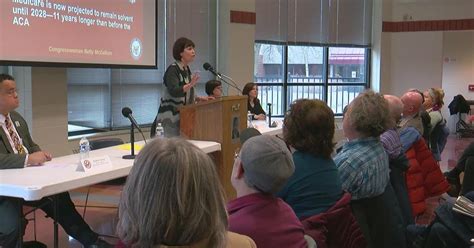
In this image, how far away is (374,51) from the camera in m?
9.58

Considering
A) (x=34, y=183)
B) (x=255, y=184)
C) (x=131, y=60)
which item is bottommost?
(x=34, y=183)

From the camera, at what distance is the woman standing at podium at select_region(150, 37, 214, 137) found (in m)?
4.00

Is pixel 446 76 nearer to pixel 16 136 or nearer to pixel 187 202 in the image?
pixel 16 136

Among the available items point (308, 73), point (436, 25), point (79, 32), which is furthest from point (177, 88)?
point (436, 25)

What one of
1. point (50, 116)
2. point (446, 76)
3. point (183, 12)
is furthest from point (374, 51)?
point (50, 116)

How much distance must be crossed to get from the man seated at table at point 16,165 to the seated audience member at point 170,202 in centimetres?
175

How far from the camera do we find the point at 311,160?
82.6 inches

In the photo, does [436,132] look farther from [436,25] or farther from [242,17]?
[436,25]

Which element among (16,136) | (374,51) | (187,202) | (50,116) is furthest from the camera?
(374,51)

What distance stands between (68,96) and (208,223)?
4.58m

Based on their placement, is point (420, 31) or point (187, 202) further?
point (420, 31)

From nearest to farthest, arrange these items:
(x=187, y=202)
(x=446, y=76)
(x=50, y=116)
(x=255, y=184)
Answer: (x=187, y=202), (x=255, y=184), (x=50, y=116), (x=446, y=76)

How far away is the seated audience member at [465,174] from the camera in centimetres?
327

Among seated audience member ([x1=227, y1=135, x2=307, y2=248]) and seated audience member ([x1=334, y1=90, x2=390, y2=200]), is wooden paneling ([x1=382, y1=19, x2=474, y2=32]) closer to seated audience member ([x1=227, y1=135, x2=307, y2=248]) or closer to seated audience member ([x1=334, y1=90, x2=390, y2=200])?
seated audience member ([x1=334, y1=90, x2=390, y2=200])
